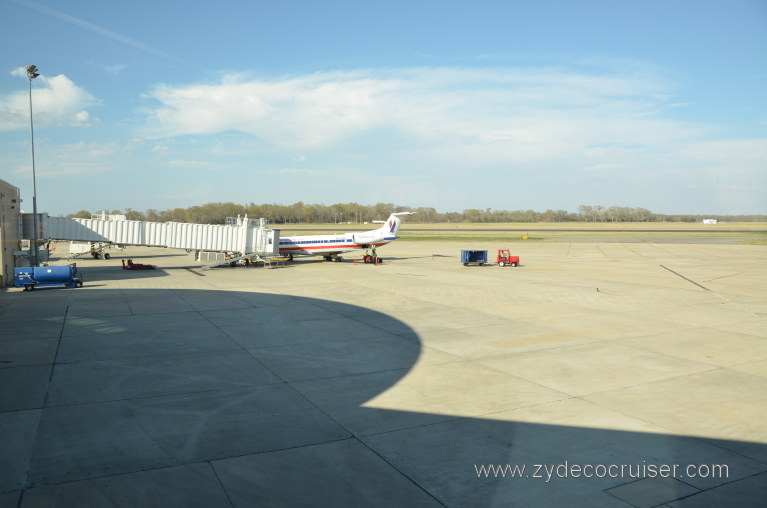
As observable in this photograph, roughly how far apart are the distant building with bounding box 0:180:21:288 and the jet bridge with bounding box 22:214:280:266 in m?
2.93

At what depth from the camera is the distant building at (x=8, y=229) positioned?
3359 centimetres

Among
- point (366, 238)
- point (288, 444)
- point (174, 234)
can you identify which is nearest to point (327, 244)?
point (366, 238)

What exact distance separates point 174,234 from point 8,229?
42.7 ft

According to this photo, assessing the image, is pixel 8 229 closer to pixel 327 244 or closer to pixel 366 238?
pixel 327 244

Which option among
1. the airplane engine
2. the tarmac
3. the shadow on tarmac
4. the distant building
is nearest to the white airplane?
the airplane engine

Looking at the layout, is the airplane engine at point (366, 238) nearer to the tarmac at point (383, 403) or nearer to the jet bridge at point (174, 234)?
the jet bridge at point (174, 234)

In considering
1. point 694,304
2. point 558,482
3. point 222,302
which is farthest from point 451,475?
point 694,304

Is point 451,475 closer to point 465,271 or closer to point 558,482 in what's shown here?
point 558,482

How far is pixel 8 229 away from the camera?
1389 inches

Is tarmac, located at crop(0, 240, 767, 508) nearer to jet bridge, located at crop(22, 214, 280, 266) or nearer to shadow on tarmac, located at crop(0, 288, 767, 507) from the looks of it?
shadow on tarmac, located at crop(0, 288, 767, 507)

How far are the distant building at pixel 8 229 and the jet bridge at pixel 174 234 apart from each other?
9.61ft

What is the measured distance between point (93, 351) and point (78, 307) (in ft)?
35.3

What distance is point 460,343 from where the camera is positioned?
1870 cm

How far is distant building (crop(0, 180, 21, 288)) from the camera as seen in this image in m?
33.6
